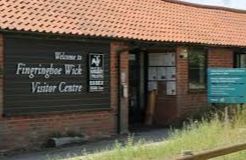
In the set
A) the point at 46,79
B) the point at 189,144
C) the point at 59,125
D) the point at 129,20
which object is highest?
the point at 129,20

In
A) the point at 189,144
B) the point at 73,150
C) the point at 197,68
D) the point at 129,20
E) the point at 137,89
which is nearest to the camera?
the point at 189,144

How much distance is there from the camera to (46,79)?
14.8 meters

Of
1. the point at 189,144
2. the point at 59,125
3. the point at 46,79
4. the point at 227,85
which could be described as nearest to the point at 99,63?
the point at 46,79

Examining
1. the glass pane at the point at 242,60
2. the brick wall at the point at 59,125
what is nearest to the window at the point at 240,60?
the glass pane at the point at 242,60

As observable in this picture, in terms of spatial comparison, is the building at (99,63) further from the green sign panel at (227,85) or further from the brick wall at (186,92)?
the green sign panel at (227,85)

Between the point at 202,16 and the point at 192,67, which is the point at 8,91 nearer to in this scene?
the point at 192,67

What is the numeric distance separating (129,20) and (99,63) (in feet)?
8.79

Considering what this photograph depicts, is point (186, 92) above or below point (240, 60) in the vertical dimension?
below

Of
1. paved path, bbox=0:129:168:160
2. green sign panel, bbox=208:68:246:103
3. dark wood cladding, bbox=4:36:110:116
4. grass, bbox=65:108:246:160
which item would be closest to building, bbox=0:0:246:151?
dark wood cladding, bbox=4:36:110:116

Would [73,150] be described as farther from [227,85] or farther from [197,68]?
[197,68]

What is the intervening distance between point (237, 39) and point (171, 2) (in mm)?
2662

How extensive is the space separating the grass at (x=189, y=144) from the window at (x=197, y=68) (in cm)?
485

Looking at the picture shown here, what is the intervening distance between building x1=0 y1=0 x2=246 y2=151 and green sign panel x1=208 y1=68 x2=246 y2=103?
2.14 metres

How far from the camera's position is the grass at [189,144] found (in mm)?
10578
